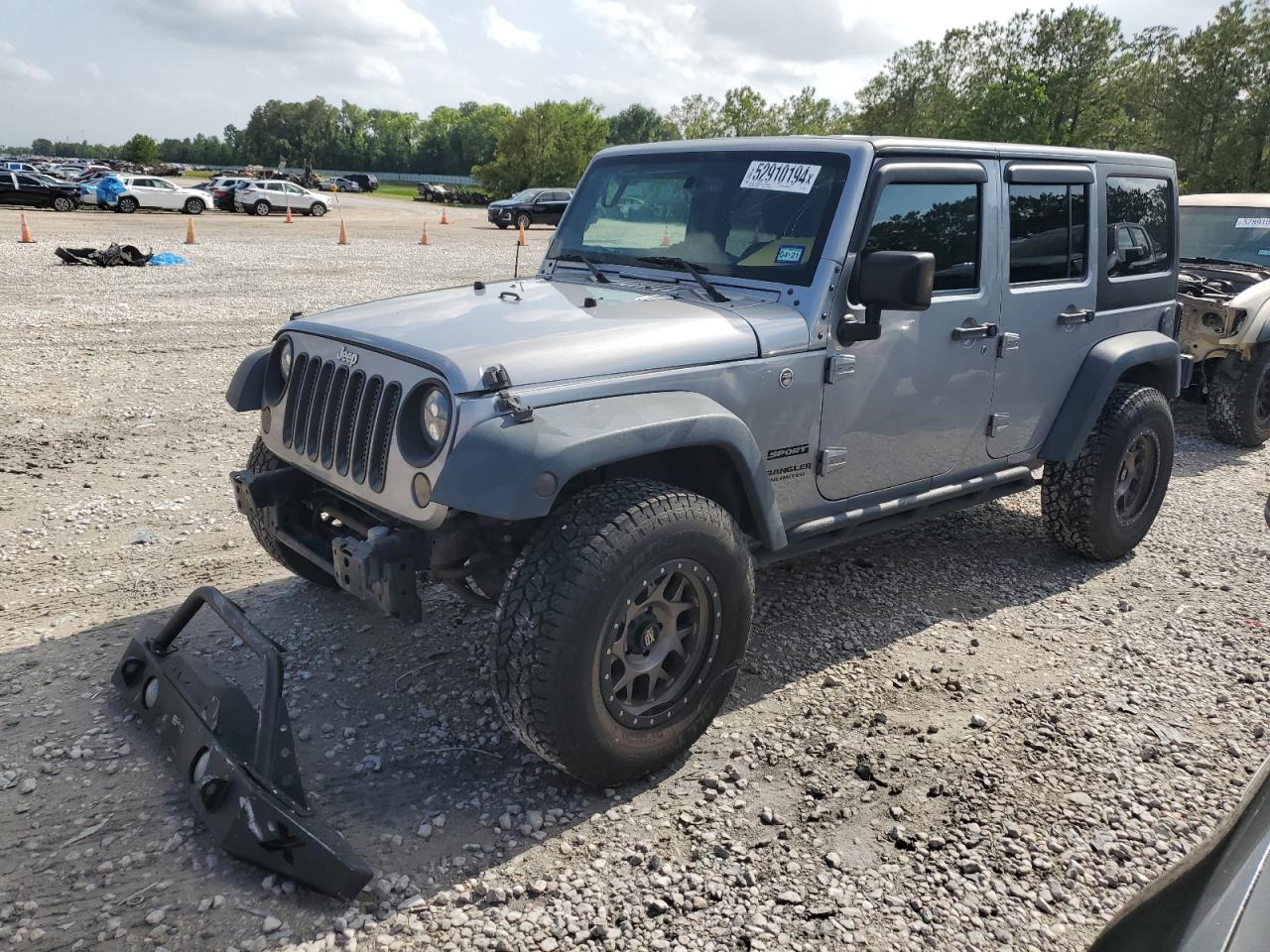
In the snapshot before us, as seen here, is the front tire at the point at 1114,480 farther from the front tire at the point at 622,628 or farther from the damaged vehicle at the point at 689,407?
the front tire at the point at 622,628

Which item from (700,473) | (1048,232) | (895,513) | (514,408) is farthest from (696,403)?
(1048,232)

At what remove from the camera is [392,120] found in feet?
479

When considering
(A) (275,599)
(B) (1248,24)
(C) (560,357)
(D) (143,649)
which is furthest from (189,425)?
(B) (1248,24)

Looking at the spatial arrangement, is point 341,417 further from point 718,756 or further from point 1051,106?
point 1051,106

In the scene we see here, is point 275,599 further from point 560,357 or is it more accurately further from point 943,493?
point 943,493

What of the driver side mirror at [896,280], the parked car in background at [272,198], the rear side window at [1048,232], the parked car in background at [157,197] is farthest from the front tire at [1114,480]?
the parked car in background at [272,198]

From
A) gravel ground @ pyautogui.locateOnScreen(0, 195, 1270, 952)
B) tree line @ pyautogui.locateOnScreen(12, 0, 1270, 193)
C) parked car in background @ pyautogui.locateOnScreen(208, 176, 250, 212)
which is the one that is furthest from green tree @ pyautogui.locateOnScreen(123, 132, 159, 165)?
gravel ground @ pyautogui.locateOnScreen(0, 195, 1270, 952)

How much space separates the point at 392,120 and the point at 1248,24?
5407 inches

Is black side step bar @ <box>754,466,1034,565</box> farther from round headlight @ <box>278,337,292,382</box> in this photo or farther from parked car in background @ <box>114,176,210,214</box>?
parked car in background @ <box>114,176,210,214</box>

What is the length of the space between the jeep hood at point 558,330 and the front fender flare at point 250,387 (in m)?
0.20

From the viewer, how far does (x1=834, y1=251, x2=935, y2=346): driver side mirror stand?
3.50m

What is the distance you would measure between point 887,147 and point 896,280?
75 cm

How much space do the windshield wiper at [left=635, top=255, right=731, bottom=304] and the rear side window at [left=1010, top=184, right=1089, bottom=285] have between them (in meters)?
1.57

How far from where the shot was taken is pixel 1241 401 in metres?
8.08
